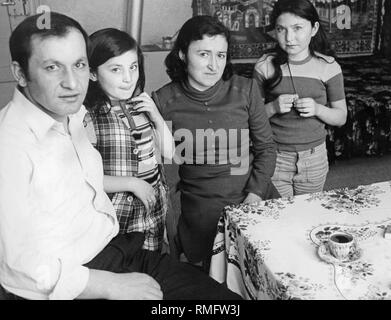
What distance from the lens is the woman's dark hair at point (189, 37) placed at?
1298 mm

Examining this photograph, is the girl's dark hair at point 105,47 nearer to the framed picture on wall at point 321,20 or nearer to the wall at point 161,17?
the wall at point 161,17

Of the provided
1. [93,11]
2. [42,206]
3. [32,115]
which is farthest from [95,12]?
[42,206]

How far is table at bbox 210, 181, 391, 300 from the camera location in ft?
2.97

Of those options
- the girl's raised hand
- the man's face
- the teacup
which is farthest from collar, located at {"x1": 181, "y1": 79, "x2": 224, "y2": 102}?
the teacup

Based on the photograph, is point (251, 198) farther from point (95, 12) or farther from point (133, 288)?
point (95, 12)

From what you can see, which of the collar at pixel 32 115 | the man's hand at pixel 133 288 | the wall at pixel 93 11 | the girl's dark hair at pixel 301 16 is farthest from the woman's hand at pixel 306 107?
the collar at pixel 32 115

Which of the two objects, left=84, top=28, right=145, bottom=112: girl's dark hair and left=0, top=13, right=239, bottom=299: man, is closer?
left=0, top=13, right=239, bottom=299: man

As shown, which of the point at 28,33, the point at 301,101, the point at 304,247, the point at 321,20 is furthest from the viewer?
the point at 321,20

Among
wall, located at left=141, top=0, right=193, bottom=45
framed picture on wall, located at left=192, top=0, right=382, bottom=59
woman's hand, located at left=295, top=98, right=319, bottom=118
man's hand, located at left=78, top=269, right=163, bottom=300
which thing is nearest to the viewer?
man's hand, located at left=78, top=269, right=163, bottom=300

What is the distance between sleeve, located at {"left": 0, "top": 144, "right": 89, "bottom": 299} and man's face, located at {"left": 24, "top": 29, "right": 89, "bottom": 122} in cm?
13

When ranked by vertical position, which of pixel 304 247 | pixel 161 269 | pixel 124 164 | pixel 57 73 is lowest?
pixel 161 269

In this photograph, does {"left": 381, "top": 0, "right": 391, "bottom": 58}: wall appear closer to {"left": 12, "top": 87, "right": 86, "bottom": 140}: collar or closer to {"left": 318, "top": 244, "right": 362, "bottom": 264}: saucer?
{"left": 318, "top": 244, "right": 362, "bottom": 264}: saucer

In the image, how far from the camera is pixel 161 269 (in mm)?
1165

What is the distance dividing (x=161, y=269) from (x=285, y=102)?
2.35 ft
